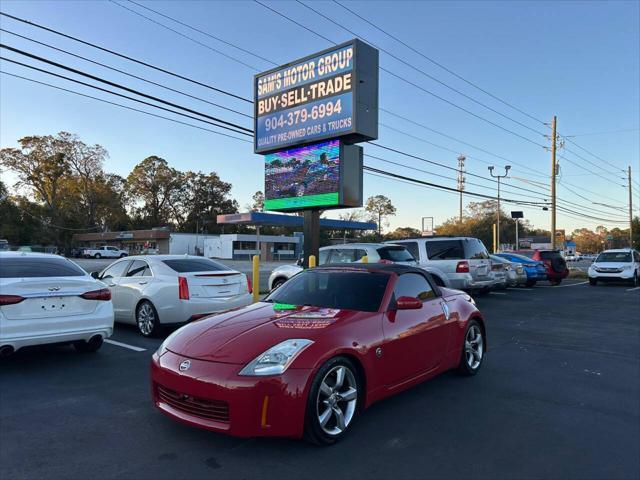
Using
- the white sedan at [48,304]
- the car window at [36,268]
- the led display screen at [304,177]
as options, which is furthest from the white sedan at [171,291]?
the led display screen at [304,177]

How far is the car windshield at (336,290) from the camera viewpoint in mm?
4723

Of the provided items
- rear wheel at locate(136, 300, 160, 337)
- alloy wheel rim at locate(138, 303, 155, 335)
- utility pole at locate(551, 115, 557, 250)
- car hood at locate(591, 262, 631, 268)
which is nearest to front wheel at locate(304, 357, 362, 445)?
rear wheel at locate(136, 300, 160, 337)

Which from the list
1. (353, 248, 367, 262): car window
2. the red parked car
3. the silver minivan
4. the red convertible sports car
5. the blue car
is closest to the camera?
the red convertible sports car

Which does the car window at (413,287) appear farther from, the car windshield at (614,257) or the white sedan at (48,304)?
the car windshield at (614,257)

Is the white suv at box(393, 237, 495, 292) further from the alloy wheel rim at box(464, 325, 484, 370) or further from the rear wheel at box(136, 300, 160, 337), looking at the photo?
the rear wheel at box(136, 300, 160, 337)

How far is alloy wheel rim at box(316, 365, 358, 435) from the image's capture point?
3.73 metres

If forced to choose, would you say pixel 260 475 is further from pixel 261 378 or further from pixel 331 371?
pixel 331 371

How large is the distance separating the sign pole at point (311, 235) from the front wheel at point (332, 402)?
9.10 metres

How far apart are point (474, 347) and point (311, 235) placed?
834cm

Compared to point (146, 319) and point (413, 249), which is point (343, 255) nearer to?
point (413, 249)

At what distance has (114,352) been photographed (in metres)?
6.98

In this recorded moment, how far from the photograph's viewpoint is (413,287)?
205 inches

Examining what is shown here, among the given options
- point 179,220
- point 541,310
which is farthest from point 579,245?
point 541,310

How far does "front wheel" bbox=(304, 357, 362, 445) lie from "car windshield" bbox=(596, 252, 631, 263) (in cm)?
2221
